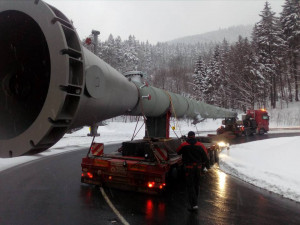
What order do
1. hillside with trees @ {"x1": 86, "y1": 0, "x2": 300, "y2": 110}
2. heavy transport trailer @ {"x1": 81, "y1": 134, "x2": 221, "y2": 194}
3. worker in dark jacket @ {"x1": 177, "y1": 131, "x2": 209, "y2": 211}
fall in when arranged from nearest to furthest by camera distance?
worker in dark jacket @ {"x1": 177, "y1": 131, "x2": 209, "y2": 211} < heavy transport trailer @ {"x1": 81, "y1": 134, "x2": 221, "y2": 194} < hillside with trees @ {"x1": 86, "y1": 0, "x2": 300, "y2": 110}

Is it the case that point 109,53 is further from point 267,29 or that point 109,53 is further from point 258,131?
point 258,131

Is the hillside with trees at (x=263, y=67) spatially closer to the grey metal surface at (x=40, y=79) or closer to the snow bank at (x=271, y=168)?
the snow bank at (x=271, y=168)

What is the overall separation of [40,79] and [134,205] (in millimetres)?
4291

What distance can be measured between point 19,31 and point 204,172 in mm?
8781

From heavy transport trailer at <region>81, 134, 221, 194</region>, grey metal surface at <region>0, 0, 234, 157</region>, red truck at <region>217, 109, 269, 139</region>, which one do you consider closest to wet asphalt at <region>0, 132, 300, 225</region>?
heavy transport trailer at <region>81, 134, 221, 194</region>

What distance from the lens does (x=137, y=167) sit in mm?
5824

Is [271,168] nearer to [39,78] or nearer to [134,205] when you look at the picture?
[134,205]

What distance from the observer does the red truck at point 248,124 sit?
A: 2084cm

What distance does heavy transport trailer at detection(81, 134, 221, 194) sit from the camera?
18.9ft

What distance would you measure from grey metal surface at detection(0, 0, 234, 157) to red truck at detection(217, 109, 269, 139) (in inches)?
771

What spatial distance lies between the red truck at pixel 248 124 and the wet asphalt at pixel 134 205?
534 inches

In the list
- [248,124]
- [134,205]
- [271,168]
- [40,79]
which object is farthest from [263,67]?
[40,79]

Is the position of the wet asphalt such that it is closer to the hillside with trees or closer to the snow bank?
the snow bank

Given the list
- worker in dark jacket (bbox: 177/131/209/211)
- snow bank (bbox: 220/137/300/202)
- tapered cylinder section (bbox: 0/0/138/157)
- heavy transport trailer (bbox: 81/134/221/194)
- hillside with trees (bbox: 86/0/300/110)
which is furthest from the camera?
hillside with trees (bbox: 86/0/300/110)
